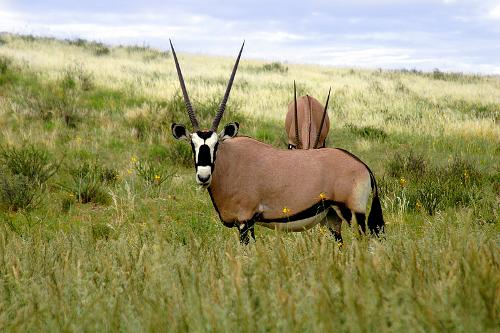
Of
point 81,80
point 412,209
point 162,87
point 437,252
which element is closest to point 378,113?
point 162,87

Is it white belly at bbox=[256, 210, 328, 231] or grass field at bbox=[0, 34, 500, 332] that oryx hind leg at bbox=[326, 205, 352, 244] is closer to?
white belly at bbox=[256, 210, 328, 231]

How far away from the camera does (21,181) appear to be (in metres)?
7.30

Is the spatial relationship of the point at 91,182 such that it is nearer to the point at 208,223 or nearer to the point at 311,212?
the point at 208,223

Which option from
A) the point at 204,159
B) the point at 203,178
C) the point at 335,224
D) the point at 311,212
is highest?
the point at 204,159

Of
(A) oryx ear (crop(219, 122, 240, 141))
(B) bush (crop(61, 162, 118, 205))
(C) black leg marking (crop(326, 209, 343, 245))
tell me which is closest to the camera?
(A) oryx ear (crop(219, 122, 240, 141))

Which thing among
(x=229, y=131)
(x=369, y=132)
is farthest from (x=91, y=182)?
(x=369, y=132)

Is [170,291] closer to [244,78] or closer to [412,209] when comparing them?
[412,209]

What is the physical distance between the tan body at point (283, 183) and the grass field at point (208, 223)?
360 millimetres

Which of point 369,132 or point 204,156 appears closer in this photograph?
point 204,156

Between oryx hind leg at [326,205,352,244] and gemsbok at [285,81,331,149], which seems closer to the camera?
oryx hind leg at [326,205,352,244]

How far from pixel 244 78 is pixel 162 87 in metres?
7.92

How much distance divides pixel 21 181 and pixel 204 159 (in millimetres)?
3828

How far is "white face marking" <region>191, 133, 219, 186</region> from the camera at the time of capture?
4.42m

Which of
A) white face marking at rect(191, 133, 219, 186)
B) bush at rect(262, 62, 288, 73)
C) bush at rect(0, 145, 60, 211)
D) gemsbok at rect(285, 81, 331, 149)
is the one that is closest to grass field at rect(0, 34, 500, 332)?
bush at rect(0, 145, 60, 211)
